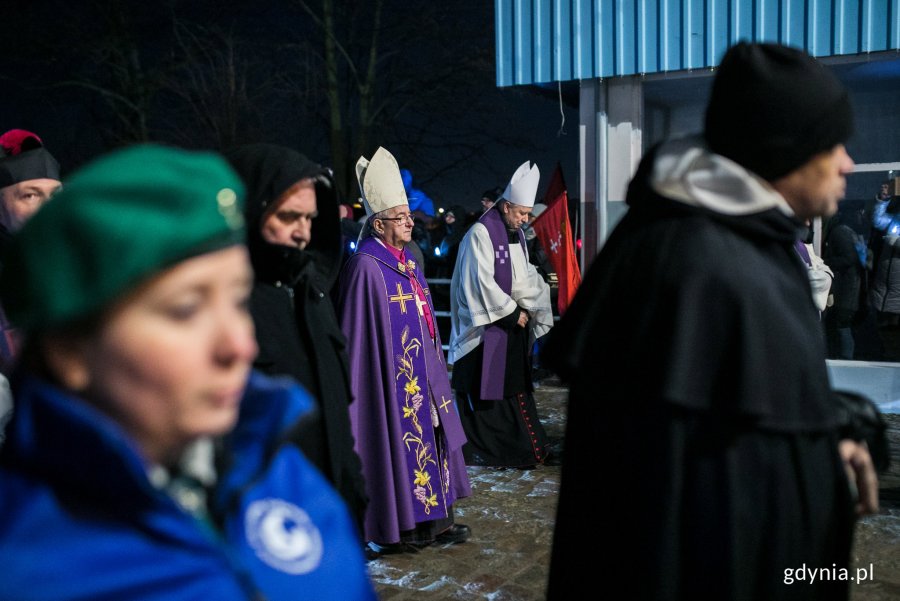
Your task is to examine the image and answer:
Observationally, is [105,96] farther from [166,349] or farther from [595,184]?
[166,349]

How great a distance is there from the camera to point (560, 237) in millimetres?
8625

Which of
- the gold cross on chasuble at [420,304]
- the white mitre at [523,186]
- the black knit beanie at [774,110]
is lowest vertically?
the gold cross on chasuble at [420,304]

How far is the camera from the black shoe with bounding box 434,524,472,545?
4.83m

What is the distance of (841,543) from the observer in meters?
2.11

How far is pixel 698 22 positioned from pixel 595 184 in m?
1.75

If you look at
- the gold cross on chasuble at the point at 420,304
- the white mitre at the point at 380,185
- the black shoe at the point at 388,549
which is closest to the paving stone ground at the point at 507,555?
the black shoe at the point at 388,549

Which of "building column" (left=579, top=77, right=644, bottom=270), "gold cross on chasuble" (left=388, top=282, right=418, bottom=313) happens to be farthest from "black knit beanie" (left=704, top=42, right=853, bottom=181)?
"building column" (left=579, top=77, right=644, bottom=270)

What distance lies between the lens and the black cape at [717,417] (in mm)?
1952

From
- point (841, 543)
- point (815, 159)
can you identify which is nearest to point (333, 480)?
point (841, 543)

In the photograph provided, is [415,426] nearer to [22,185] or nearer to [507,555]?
[507,555]

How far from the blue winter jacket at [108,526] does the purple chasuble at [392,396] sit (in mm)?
3256

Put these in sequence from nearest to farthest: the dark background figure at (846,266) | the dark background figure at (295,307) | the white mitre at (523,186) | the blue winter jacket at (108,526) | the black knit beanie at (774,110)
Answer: the blue winter jacket at (108,526)
the black knit beanie at (774,110)
the dark background figure at (295,307)
the white mitre at (523,186)
the dark background figure at (846,266)

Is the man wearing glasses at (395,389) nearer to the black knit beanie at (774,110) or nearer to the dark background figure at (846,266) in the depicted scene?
the black knit beanie at (774,110)

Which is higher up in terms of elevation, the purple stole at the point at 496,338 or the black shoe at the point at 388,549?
the purple stole at the point at 496,338
